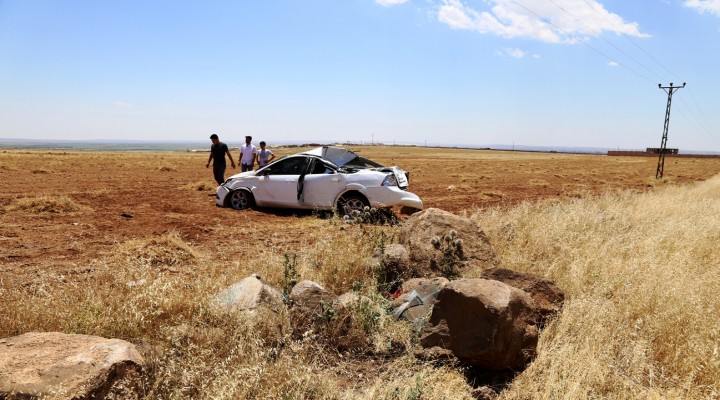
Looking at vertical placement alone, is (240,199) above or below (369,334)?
above

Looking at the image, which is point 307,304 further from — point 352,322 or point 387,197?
point 387,197

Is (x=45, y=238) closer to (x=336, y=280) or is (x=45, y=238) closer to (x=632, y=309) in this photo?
(x=336, y=280)

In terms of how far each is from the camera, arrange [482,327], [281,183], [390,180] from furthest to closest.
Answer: [281,183], [390,180], [482,327]

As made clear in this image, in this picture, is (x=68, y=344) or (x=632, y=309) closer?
(x=68, y=344)

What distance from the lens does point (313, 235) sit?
892 cm

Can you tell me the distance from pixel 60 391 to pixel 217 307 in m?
1.46

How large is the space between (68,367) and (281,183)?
341 inches

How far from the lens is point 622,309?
487cm

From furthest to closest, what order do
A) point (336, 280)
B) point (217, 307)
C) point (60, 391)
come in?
point (336, 280), point (217, 307), point (60, 391)

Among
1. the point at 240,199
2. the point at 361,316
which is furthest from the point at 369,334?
the point at 240,199

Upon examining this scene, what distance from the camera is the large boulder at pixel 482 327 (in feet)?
12.4

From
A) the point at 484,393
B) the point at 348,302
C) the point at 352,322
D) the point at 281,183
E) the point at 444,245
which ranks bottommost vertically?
the point at 484,393

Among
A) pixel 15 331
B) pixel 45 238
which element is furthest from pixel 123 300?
pixel 45 238

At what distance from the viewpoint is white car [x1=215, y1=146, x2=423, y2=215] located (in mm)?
10352
